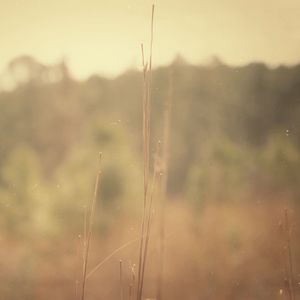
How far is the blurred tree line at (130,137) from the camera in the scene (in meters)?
1.33

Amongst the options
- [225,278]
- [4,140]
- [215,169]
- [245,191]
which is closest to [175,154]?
[215,169]

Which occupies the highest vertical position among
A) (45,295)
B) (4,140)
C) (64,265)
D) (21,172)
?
(4,140)

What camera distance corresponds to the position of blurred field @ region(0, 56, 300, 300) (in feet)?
4.32

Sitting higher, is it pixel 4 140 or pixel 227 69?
pixel 227 69

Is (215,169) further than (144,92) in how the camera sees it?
Yes

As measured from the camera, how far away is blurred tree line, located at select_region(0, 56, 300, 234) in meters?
1.33

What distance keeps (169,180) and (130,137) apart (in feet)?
0.64

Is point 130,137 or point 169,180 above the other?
point 130,137

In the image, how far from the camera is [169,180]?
1.34 m

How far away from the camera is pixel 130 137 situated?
136 centimetres

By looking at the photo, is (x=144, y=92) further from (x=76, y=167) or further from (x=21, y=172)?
(x=21, y=172)

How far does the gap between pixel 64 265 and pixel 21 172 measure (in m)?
0.34

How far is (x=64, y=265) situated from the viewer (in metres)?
1.33

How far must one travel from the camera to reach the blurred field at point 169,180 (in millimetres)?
1316
